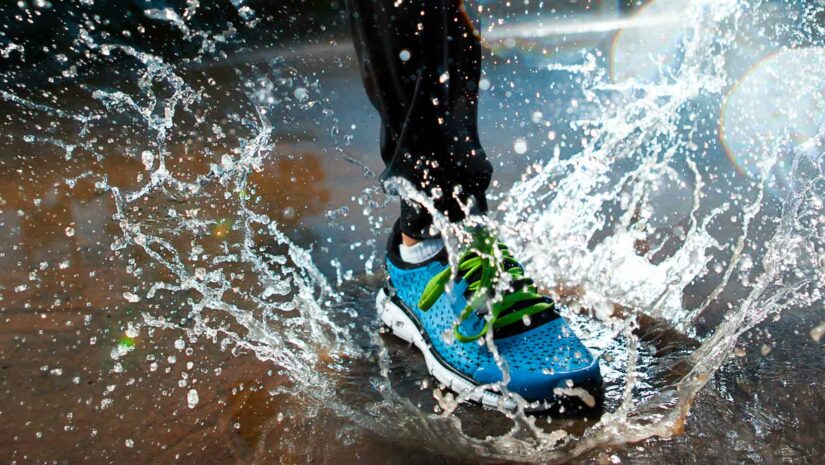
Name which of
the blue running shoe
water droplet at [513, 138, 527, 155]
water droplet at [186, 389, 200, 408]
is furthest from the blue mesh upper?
water droplet at [513, 138, 527, 155]

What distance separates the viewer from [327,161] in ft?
8.33

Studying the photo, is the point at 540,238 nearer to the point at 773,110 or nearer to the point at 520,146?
the point at 520,146

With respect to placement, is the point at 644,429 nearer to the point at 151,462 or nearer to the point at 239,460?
the point at 239,460

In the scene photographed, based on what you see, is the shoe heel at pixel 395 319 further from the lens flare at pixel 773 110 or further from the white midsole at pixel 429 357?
the lens flare at pixel 773 110

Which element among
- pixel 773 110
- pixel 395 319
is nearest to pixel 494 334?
pixel 395 319

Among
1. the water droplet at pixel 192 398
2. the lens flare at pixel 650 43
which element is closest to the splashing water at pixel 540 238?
the water droplet at pixel 192 398

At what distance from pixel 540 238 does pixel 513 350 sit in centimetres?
56

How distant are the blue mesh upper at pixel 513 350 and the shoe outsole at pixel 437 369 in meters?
0.01

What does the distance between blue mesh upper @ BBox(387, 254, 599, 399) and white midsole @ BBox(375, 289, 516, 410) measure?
15mm

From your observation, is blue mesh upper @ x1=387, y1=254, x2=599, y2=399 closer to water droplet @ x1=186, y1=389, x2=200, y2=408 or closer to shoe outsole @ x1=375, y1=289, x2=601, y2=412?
shoe outsole @ x1=375, y1=289, x2=601, y2=412

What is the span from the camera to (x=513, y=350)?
1035 millimetres

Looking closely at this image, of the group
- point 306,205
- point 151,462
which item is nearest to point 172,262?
point 306,205

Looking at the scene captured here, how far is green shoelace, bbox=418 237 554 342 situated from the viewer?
1.06m

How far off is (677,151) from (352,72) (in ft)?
7.58
